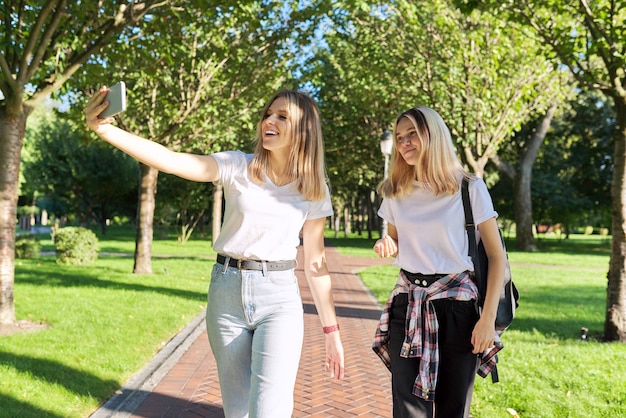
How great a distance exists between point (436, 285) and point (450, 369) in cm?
39

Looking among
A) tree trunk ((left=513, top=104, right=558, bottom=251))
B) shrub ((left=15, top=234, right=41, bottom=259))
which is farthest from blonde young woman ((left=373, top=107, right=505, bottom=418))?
tree trunk ((left=513, top=104, right=558, bottom=251))

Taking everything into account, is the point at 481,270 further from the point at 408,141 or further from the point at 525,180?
the point at 525,180

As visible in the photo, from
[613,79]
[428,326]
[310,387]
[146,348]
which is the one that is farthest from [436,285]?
[613,79]

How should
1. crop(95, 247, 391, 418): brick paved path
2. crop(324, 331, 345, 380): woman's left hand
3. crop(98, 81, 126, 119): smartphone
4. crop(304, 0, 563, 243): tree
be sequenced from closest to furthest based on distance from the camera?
1. crop(98, 81, 126, 119): smartphone
2. crop(324, 331, 345, 380): woman's left hand
3. crop(95, 247, 391, 418): brick paved path
4. crop(304, 0, 563, 243): tree

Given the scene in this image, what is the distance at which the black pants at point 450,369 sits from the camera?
2.85m

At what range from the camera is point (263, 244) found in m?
2.58

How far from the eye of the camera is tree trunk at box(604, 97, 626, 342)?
7.95 m

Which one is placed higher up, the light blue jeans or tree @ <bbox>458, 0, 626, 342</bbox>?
tree @ <bbox>458, 0, 626, 342</bbox>

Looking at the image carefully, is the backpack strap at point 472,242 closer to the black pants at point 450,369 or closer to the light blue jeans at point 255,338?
the black pants at point 450,369

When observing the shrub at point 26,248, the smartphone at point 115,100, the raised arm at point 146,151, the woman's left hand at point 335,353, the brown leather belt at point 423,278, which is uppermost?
the smartphone at point 115,100

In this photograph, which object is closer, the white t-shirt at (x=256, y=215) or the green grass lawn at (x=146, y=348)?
the white t-shirt at (x=256, y=215)

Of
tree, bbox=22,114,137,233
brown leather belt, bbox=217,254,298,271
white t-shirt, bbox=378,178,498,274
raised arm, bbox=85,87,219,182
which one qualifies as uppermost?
tree, bbox=22,114,137,233

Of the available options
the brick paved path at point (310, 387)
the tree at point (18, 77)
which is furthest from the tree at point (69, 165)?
the brick paved path at point (310, 387)

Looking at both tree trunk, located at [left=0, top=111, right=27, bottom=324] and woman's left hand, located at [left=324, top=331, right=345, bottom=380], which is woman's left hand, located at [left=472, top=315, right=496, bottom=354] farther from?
tree trunk, located at [left=0, top=111, right=27, bottom=324]
